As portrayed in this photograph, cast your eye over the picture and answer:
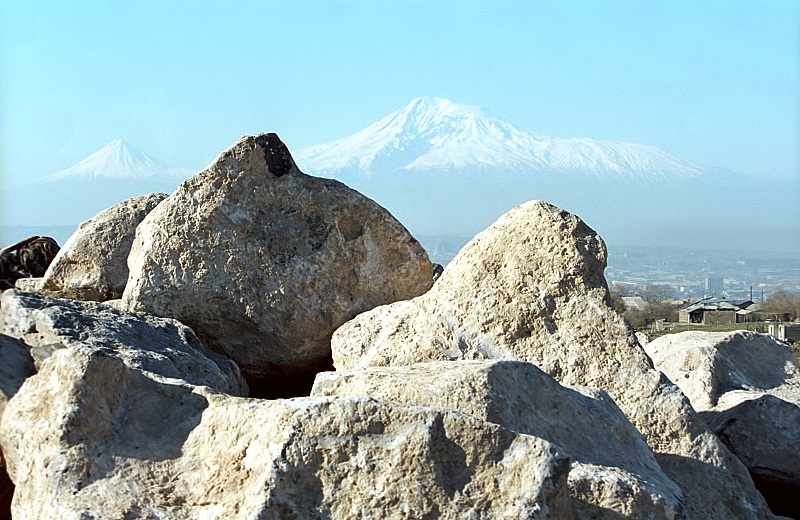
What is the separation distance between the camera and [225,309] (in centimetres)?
643

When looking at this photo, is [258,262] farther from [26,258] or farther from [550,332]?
[26,258]

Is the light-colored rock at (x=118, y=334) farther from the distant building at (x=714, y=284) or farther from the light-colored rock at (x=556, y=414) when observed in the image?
the distant building at (x=714, y=284)

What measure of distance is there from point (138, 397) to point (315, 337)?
2.29m

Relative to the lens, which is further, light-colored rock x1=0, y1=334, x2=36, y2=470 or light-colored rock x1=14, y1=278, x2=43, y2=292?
light-colored rock x1=14, y1=278, x2=43, y2=292

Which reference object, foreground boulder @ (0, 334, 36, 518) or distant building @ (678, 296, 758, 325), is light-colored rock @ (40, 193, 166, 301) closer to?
foreground boulder @ (0, 334, 36, 518)

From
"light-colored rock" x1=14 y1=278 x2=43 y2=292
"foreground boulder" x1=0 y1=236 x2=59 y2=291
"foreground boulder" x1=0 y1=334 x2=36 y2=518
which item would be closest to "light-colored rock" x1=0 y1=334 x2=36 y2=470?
"foreground boulder" x1=0 y1=334 x2=36 y2=518

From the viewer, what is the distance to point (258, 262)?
21.4 feet

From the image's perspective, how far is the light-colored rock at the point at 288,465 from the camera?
361cm

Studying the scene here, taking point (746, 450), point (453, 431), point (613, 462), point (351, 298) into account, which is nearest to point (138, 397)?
point (453, 431)

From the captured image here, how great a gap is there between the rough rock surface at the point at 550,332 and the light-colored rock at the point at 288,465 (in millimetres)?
1623

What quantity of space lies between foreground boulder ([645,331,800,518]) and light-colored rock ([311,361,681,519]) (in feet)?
5.60

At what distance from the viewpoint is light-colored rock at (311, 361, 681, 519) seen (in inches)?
161

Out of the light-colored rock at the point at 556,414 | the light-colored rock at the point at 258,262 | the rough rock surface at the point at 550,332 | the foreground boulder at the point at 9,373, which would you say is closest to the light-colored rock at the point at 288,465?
the light-colored rock at the point at 556,414

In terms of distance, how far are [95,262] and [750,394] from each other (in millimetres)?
4430
